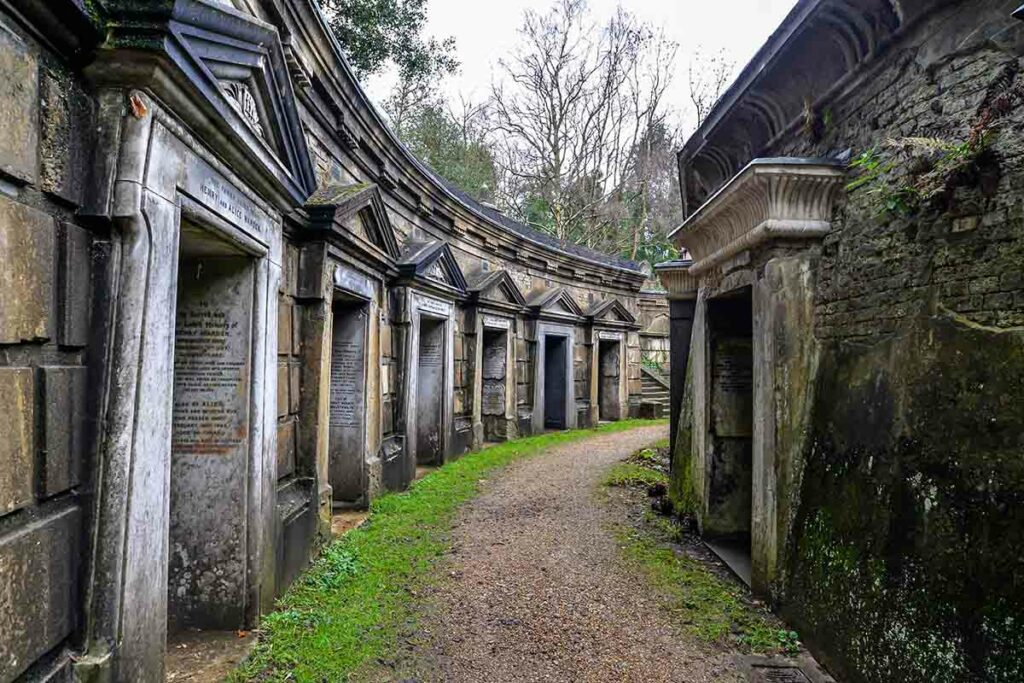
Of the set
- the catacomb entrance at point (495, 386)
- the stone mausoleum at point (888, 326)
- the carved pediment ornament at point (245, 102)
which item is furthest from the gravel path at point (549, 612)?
the catacomb entrance at point (495, 386)

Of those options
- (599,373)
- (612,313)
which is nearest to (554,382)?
(599,373)

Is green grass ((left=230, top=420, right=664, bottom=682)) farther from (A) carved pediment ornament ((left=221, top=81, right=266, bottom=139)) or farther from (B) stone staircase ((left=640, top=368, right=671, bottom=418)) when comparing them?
(B) stone staircase ((left=640, top=368, right=671, bottom=418))

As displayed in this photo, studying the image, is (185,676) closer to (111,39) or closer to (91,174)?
(91,174)

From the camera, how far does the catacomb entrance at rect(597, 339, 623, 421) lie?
1535 centimetres

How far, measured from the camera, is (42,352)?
6.29ft

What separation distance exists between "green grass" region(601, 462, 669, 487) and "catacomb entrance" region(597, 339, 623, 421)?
613 centimetres

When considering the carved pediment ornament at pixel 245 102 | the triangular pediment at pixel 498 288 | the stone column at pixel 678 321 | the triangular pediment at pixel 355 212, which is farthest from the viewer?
the triangular pediment at pixel 498 288

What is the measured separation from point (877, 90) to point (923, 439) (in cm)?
221

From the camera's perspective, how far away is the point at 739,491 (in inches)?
220

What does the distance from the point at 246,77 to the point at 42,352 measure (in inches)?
74.5

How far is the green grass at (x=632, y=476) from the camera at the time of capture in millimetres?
8094

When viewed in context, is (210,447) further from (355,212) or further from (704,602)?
(704,602)

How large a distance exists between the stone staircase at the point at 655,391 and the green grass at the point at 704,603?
36.4 ft

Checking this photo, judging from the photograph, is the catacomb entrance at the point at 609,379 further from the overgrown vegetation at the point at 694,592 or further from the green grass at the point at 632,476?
the overgrown vegetation at the point at 694,592
